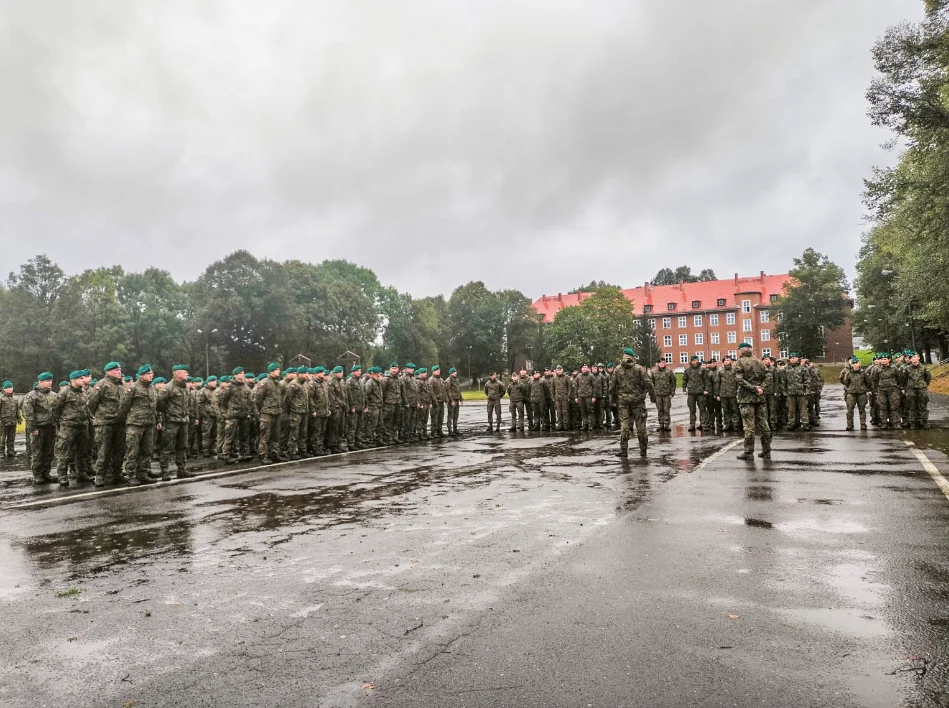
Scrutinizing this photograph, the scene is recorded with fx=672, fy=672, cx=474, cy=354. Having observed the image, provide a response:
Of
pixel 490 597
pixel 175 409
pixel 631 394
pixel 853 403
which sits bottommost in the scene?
pixel 490 597

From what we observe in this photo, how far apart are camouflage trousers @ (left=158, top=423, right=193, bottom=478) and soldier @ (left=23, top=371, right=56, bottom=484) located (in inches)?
77.7

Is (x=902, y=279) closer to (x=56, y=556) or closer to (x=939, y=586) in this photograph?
(x=939, y=586)

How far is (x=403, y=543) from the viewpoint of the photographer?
664 cm

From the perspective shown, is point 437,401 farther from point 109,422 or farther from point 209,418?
point 109,422

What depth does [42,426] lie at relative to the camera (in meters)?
13.3

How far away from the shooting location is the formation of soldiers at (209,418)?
490 inches

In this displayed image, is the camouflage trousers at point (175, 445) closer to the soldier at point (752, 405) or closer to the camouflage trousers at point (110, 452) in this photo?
the camouflage trousers at point (110, 452)

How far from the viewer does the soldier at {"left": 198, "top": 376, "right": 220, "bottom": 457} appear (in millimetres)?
16922

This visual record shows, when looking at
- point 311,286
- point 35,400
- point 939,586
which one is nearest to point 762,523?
point 939,586

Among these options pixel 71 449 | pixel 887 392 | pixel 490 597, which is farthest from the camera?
pixel 887 392

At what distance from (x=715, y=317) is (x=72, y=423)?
101 metres

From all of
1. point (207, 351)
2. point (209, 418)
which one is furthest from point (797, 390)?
point (207, 351)

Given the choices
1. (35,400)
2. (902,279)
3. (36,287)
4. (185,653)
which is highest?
(36,287)

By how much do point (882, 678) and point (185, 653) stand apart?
3.93 meters
